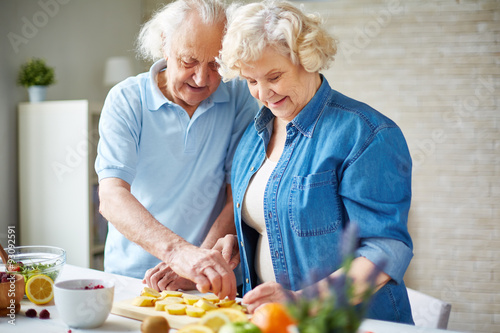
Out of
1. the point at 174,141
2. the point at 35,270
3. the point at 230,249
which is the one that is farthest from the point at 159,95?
the point at 35,270

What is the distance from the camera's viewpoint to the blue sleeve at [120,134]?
1.55 metres

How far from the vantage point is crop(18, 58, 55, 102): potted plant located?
11.2 ft

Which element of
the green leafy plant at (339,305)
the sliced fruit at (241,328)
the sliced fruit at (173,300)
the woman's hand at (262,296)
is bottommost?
the sliced fruit at (173,300)

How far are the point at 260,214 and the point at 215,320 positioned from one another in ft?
1.60

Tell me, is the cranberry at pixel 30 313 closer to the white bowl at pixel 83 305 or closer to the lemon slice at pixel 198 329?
the white bowl at pixel 83 305

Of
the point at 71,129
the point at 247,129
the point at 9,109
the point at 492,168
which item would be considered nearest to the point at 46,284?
the point at 247,129

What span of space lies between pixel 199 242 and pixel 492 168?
3.30 meters

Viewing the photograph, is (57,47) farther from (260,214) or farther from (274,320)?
(274,320)

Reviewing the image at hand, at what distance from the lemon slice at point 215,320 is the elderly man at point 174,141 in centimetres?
48

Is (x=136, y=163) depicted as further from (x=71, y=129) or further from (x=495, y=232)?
(x=495, y=232)

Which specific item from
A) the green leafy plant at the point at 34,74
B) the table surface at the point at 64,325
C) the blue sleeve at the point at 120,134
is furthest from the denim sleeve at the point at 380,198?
the green leafy plant at the point at 34,74

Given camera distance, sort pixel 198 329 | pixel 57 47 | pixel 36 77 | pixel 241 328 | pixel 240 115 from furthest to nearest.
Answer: pixel 57 47 < pixel 36 77 < pixel 240 115 < pixel 198 329 < pixel 241 328

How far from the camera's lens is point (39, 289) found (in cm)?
125

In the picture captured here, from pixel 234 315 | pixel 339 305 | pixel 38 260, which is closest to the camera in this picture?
pixel 339 305
